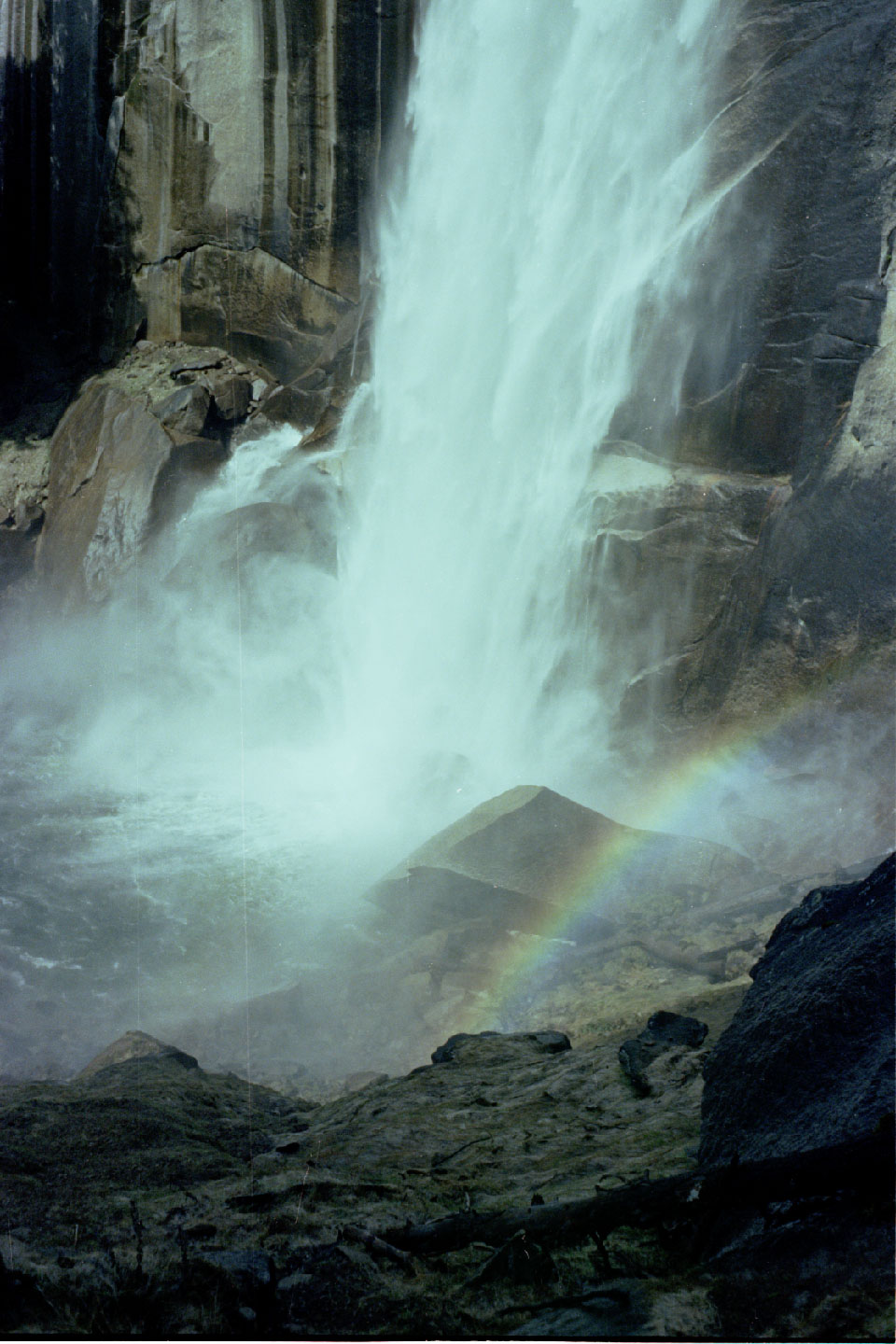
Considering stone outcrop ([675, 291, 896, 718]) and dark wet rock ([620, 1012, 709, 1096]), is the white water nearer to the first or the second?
stone outcrop ([675, 291, 896, 718])

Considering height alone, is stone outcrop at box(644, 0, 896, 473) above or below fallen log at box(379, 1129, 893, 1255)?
above

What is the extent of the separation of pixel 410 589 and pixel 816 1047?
25.3 ft

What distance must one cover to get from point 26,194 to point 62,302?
1.38 meters

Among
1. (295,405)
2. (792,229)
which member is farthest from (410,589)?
(792,229)

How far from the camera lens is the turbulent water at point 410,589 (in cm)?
667

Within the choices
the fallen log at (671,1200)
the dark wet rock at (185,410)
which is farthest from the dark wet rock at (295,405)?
the fallen log at (671,1200)

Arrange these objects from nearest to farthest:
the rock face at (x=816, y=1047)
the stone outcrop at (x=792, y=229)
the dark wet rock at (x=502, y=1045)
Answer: the rock face at (x=816, y=1047) < the dark wet rock at (x=502, y=1045) < the stone outcrop at (x=792, y=229)

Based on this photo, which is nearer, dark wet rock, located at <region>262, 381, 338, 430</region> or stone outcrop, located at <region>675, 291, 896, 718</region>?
stone outcrop, located at <region>675, 291, 896, 718</region>

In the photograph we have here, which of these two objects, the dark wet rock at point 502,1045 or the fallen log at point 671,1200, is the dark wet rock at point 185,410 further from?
the fallen log at point 671,1200

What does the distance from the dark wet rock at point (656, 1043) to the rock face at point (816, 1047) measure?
0.49 meters

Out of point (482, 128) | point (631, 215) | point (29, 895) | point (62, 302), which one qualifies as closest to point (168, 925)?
point (29, 895)

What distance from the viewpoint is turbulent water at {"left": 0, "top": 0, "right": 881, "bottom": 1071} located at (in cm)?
667

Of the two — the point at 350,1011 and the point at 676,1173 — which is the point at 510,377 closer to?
the point at 350,1011

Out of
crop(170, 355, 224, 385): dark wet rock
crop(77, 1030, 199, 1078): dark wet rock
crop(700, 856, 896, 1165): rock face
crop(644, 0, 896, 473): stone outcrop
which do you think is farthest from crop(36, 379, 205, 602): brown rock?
crop(700, 856, 896, 1165): rock face
